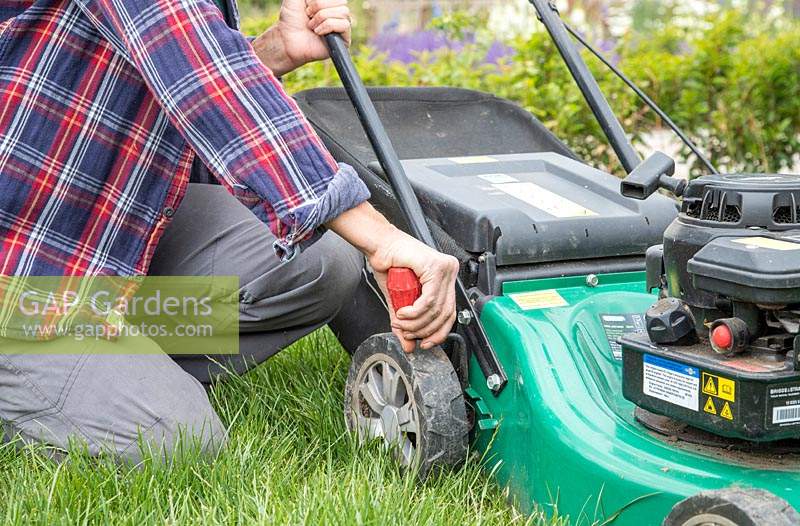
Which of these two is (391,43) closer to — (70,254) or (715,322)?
(70,254)

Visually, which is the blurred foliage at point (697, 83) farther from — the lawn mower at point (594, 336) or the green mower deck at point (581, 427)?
the green mower deck at point (581, 427)

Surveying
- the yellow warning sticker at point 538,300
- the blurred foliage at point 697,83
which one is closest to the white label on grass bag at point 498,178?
the yellow warning sticker at point 538,300

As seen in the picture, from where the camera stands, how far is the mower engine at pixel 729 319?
1302 millimetres

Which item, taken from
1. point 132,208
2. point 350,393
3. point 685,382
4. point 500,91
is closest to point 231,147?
point 132,208

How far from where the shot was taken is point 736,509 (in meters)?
1.23

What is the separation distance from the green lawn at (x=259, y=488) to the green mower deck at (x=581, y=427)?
0.07 m

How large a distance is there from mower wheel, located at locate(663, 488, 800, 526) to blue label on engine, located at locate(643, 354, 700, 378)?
0.17 meters

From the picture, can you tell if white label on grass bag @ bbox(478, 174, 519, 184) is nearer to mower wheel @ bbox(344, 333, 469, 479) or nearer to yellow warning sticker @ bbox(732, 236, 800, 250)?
mower wheel @ bbox(344, 333, 469, 479)

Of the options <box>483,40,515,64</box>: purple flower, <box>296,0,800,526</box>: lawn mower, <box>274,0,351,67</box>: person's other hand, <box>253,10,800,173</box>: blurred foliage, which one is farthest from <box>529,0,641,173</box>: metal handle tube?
<box>483,40,515,64</box>: purple flower

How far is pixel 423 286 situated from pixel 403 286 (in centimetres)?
3

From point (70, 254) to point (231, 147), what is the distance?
42cm

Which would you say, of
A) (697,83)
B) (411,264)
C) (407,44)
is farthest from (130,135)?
(407,44)

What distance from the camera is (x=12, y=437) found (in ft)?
6.19

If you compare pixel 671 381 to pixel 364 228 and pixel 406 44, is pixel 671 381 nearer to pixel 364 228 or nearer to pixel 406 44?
pixel 364 228
